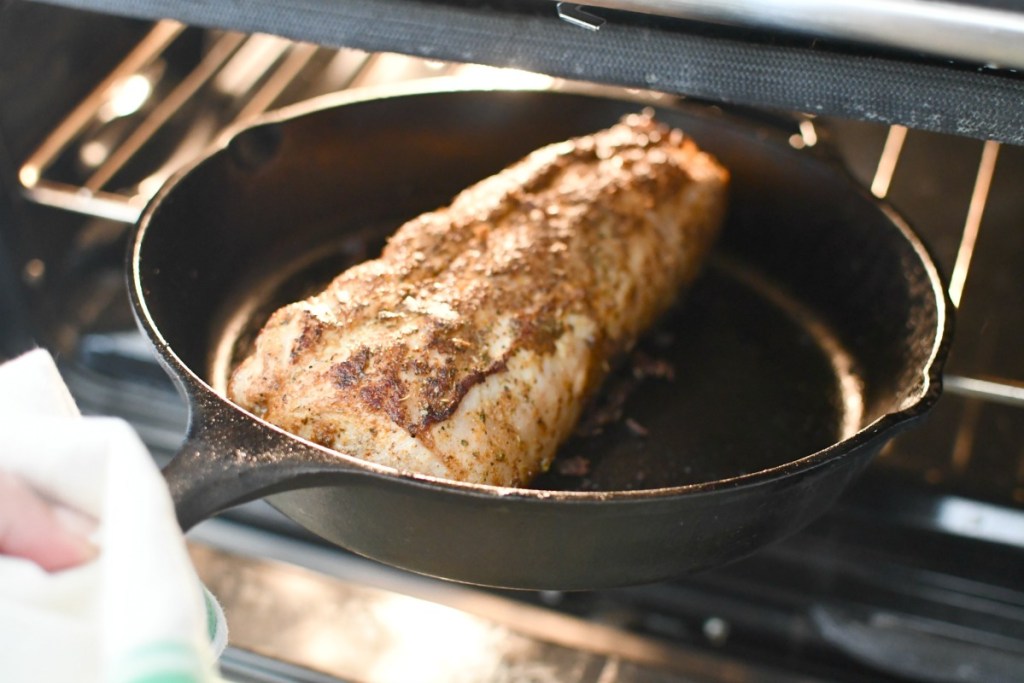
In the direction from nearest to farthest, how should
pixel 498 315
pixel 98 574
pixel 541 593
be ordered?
pixel 98 574 < pixel 498 315 < pixel 541 593

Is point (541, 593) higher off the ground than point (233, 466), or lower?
lower

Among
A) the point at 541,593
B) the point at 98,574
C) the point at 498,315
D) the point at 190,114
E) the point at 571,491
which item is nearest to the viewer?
the point at 98,574

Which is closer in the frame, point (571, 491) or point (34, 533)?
point (34, 533)

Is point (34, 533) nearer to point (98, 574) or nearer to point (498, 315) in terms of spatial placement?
point (98, 574)

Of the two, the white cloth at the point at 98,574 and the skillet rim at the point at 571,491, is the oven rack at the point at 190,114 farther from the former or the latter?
the white cloth at the point at 98,574

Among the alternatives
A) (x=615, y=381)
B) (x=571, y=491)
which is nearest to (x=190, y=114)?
(x=615, y=381)

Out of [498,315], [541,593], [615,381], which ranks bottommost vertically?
[541,593]
